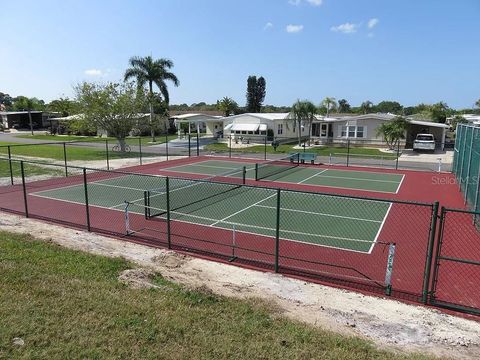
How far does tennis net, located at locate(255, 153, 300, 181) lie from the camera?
2392 centimetres

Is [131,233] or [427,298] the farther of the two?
[131,233]

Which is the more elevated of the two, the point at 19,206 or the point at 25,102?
the point at 25,102

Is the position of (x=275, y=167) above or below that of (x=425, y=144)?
below

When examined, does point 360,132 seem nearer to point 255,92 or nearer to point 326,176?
point 326,176

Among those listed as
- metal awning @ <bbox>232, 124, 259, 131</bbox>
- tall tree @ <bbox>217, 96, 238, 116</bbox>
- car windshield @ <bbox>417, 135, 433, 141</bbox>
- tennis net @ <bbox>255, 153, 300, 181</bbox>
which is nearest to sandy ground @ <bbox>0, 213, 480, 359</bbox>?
tennis net @ <bbox>255, 153, 300, 181</bbox>

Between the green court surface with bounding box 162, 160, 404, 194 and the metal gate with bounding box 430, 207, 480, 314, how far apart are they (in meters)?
7.23

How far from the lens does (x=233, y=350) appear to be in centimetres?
504

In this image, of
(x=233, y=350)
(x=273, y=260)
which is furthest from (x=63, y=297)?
(x=273, y=260)

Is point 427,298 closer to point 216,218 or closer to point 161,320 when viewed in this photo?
point 161,320

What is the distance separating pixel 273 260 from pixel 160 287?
3457 millimetres

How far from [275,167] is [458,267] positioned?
725 inches

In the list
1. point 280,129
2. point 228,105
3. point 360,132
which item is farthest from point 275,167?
point 228,105

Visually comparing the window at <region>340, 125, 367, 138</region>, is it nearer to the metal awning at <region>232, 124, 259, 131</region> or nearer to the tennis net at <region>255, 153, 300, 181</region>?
the metal awning at <region>232, 124, 259, 131</region>

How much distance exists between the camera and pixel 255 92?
4050 inches
